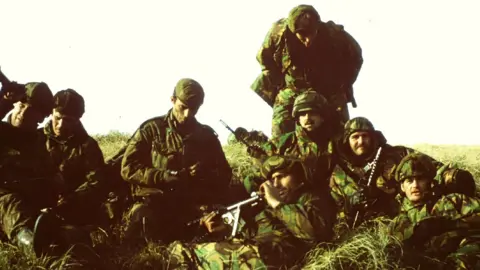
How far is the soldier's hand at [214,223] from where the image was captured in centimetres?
620

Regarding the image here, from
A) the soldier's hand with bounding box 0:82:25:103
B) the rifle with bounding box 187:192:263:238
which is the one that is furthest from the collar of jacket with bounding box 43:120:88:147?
the rifle with bounding box 187:192:263:238

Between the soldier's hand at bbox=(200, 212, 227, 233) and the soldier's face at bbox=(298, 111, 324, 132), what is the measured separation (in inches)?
68.4

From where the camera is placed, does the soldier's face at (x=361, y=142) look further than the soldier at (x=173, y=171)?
Yes

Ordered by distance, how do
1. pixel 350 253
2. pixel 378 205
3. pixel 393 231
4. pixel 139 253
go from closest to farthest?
pixel 350 253
pixel 393 231
pixel 139 253
pixel 378 205

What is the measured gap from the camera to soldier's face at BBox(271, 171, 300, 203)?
5.58 meters

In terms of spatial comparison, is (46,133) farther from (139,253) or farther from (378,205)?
(378,205)

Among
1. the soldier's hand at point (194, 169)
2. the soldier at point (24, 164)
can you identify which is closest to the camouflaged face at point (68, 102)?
the soldier at point (24, 164)

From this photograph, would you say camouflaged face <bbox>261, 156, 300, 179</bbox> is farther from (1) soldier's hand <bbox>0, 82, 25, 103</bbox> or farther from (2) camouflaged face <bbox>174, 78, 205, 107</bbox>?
(1) soldier's hand <bbox>0, 82, 25, 103</bbox>

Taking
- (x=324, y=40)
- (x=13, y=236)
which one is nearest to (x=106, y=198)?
(x=13, y=236)

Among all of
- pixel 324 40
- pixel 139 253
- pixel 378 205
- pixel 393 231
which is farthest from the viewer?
pixel 324 40

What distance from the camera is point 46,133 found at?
7.01 meters

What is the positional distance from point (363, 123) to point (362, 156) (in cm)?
41

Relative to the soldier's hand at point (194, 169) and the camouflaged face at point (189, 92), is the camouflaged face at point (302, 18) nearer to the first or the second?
the camouflaged face at point (189, 92)

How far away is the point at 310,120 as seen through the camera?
7199 mm
